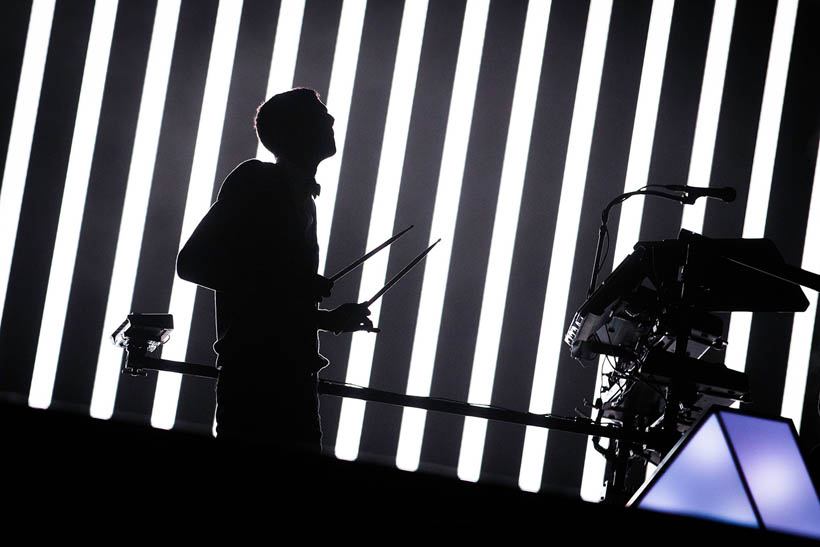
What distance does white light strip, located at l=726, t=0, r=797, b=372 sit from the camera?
3650 mm

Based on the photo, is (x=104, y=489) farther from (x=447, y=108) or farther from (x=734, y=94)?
(x=734, y=94)

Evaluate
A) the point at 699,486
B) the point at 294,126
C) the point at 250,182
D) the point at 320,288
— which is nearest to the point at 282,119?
the point at 294,126

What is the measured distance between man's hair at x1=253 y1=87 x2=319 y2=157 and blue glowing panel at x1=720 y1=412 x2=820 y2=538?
40.7 inches

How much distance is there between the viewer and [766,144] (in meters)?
3.70

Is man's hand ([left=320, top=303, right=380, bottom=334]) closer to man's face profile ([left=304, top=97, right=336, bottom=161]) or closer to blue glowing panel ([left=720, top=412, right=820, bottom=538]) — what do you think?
man's face profile ([left=304, top=97, right=336, bottom=161])

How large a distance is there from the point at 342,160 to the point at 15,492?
322 cm

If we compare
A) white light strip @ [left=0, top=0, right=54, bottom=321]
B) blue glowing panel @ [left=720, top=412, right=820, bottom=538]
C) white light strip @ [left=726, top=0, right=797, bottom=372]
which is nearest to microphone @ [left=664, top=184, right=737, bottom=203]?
blue glowing panel @ [left=720, top=412, right=820, bottom=538]

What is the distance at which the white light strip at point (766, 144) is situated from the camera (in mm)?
3650

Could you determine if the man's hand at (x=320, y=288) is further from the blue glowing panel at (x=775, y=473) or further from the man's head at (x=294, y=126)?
the blue glowing panel at (x=775, y=473)

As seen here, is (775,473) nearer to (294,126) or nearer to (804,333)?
(294,126)

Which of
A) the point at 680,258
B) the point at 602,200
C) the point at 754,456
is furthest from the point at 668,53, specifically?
the point at 754,456

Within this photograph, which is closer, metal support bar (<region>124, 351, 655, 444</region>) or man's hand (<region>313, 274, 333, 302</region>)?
man's hand (<region>313, 274, 333, 302</region>)

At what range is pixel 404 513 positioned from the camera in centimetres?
41

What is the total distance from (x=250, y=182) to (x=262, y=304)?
0.79 ft
